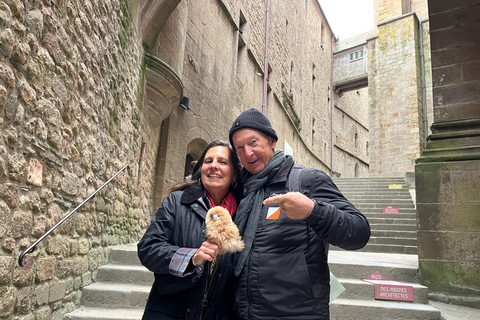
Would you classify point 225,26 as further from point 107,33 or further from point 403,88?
point 403,88

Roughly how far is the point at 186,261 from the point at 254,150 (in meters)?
0.55

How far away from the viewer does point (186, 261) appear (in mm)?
1277

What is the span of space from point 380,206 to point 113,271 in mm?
6785

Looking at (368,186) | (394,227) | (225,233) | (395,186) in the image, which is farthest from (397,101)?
(225,233)

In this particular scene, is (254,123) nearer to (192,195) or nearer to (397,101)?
(192,195)

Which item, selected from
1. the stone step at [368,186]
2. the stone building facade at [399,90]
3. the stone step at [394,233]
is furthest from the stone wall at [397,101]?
the stone step at [394,233]

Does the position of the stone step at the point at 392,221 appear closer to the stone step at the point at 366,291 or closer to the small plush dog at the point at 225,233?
the stone step at the point at 366,291

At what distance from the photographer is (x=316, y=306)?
3.97 feet

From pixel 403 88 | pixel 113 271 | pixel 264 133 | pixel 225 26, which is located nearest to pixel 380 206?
pixel 225 26

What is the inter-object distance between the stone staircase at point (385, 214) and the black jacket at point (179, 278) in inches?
214

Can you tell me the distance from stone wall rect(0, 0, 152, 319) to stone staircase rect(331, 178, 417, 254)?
14.9 ft

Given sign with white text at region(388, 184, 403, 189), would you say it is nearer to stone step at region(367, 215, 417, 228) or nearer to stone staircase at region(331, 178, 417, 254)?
stone staircase at region(331, 178, 417, 254)

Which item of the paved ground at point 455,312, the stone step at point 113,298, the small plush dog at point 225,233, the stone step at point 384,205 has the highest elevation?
the stone step at point 384,205

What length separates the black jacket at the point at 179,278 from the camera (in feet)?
4.44
